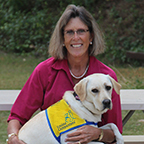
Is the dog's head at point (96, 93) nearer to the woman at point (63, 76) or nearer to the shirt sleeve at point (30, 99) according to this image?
the woman at point (63, 76)

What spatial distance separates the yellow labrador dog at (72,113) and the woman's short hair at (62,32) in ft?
1.69

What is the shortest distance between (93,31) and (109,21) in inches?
274

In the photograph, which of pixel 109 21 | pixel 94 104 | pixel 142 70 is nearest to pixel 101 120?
pixel 94 104

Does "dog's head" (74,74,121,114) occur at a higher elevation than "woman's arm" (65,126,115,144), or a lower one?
higher

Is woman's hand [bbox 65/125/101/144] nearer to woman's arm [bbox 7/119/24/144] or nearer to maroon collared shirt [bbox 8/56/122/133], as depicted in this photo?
maroon collared shirt [bbox 8/56/122/133]

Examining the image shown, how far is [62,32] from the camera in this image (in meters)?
2.78

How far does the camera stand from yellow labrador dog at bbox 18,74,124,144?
2286mm

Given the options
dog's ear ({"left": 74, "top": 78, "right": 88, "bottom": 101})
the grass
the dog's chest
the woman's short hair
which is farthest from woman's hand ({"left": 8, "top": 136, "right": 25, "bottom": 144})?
the grass

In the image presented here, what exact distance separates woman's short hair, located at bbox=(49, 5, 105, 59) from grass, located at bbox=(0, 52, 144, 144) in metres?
1.94

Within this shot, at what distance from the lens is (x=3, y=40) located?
1022 cm

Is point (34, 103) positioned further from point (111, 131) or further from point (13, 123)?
point (111, 131)

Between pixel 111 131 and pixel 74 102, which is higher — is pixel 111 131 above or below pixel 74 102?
below

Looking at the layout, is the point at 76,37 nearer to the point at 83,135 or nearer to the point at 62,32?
the point at 62,32

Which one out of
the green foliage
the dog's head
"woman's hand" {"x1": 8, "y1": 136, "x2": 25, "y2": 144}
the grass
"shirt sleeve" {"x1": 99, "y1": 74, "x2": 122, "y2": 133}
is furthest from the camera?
the green foliage
